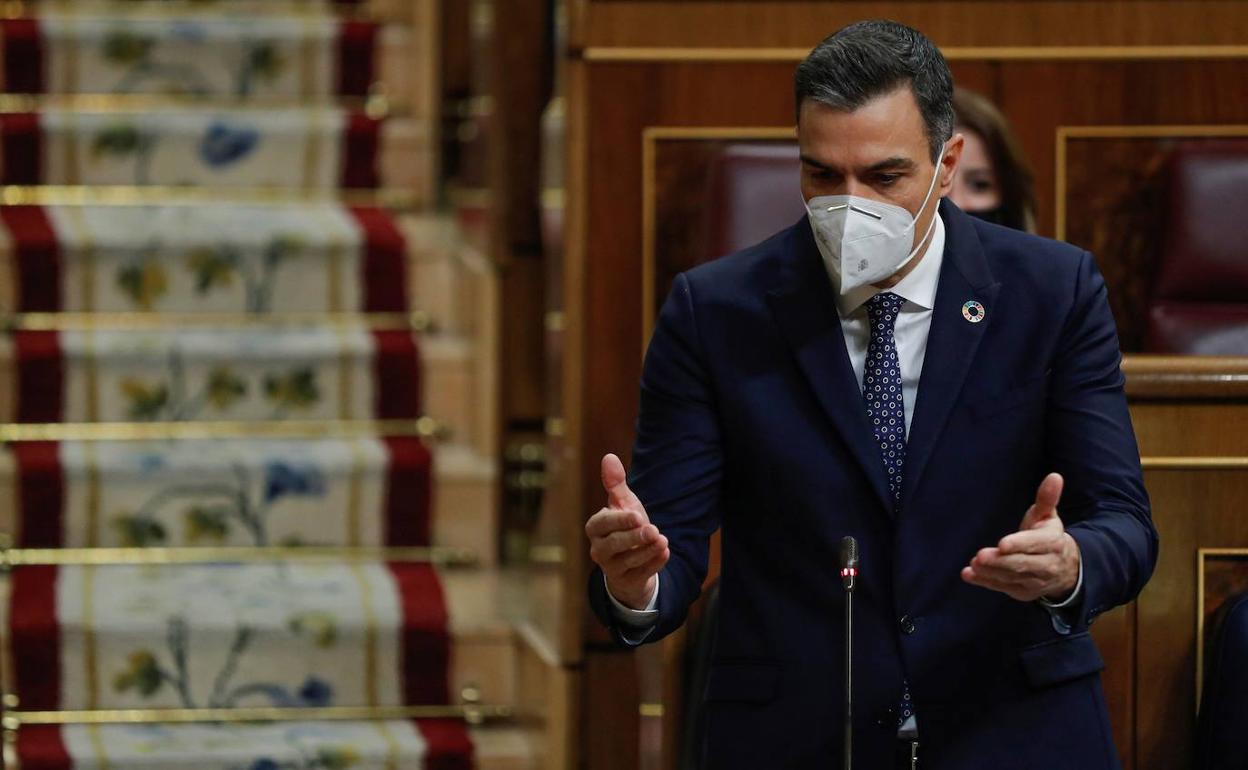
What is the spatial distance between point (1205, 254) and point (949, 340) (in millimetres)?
1254

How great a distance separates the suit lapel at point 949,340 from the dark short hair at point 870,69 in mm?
102

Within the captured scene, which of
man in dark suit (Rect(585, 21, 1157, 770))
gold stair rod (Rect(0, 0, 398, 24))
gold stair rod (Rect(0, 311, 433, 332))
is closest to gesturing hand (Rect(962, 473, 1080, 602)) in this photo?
man in dark suit (Rect(585, 21, 1157, 770))

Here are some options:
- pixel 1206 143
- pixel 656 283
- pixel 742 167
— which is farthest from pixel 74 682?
pixel 1206 143

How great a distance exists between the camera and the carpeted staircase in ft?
9.54

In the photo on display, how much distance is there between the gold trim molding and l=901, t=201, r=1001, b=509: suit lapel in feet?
3.59

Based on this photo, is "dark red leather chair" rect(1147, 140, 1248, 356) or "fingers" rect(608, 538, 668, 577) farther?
"dark red leather chair" rect(1147, 140, 1248, 356)

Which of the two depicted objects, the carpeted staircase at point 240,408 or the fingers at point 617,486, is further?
the carpeted staircase at point 240,408

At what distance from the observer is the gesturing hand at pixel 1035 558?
1.34 metres

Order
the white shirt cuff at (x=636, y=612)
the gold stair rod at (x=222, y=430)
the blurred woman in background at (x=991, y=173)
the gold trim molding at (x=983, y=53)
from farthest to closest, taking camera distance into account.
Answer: the gold stair rod at (x=222, y=430) → the gold trim molding at (x=983, y=53) → the blurred woman in background at (x=991, y=173) → the white shirt cuff at (x=636, y=612)

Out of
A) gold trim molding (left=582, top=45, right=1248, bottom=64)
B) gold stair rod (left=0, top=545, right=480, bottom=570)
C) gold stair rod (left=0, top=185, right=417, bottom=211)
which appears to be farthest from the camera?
gold stair rod (left=0, top=185, right=417, bottom=211)

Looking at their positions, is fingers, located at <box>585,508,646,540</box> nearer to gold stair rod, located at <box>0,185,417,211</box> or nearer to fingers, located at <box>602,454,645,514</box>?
fingers, located at <box>602,454,645,514</box>

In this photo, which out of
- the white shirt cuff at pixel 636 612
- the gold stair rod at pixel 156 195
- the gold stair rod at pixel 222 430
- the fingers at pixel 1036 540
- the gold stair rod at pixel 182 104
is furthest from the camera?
the gold stair rod at pixel 182 104

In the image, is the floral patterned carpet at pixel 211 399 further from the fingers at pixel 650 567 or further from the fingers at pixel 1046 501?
the fingers at pixel 1046 501

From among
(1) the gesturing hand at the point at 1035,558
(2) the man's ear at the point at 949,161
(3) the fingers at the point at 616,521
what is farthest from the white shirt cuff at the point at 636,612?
(2) the man's ear at the point at 949,161
